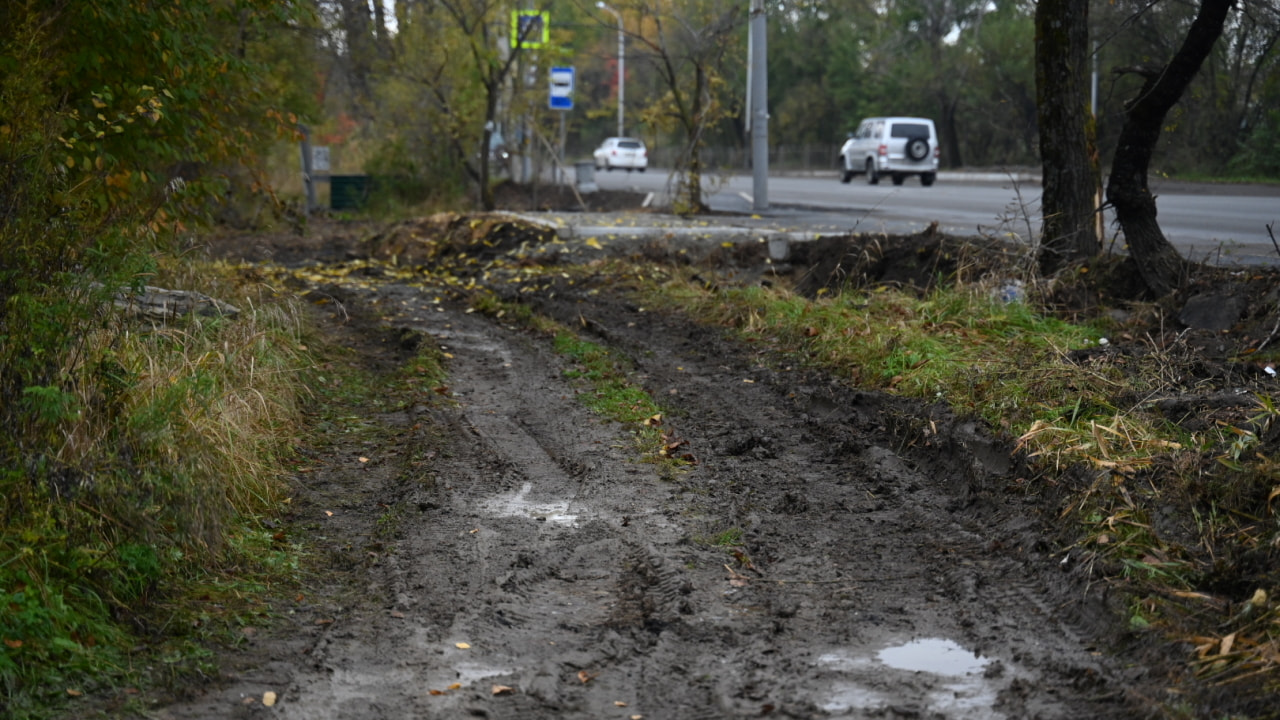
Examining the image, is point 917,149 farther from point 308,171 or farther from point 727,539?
point 727,539

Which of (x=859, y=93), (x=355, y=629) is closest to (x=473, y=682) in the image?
(x=355, y=629)

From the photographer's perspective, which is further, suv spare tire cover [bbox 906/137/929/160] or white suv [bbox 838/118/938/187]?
white suv [bbox 838/118/938/187]

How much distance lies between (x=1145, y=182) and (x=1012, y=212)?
5.84 m

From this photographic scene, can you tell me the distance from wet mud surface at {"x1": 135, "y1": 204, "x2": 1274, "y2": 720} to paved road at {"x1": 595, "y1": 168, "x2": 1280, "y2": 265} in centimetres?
464

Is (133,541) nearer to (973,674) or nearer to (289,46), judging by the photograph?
(973,674)

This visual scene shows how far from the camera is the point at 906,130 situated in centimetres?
3381

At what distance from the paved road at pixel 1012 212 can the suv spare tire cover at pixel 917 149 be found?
1768 mm

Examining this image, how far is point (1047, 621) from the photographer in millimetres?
4082

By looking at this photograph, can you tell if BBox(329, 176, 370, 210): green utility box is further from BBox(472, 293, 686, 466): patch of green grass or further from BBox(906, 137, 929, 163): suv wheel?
BBox(906, 137, 929, 163): suv wheel

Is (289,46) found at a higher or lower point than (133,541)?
higher

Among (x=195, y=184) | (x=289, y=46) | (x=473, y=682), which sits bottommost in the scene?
(x=473, y=682)

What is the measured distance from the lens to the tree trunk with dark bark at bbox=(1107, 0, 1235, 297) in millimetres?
8930

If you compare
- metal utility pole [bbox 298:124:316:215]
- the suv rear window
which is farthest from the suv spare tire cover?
metal utility pole [bbox 298:124:316:215]

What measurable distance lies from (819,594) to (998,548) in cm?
88
